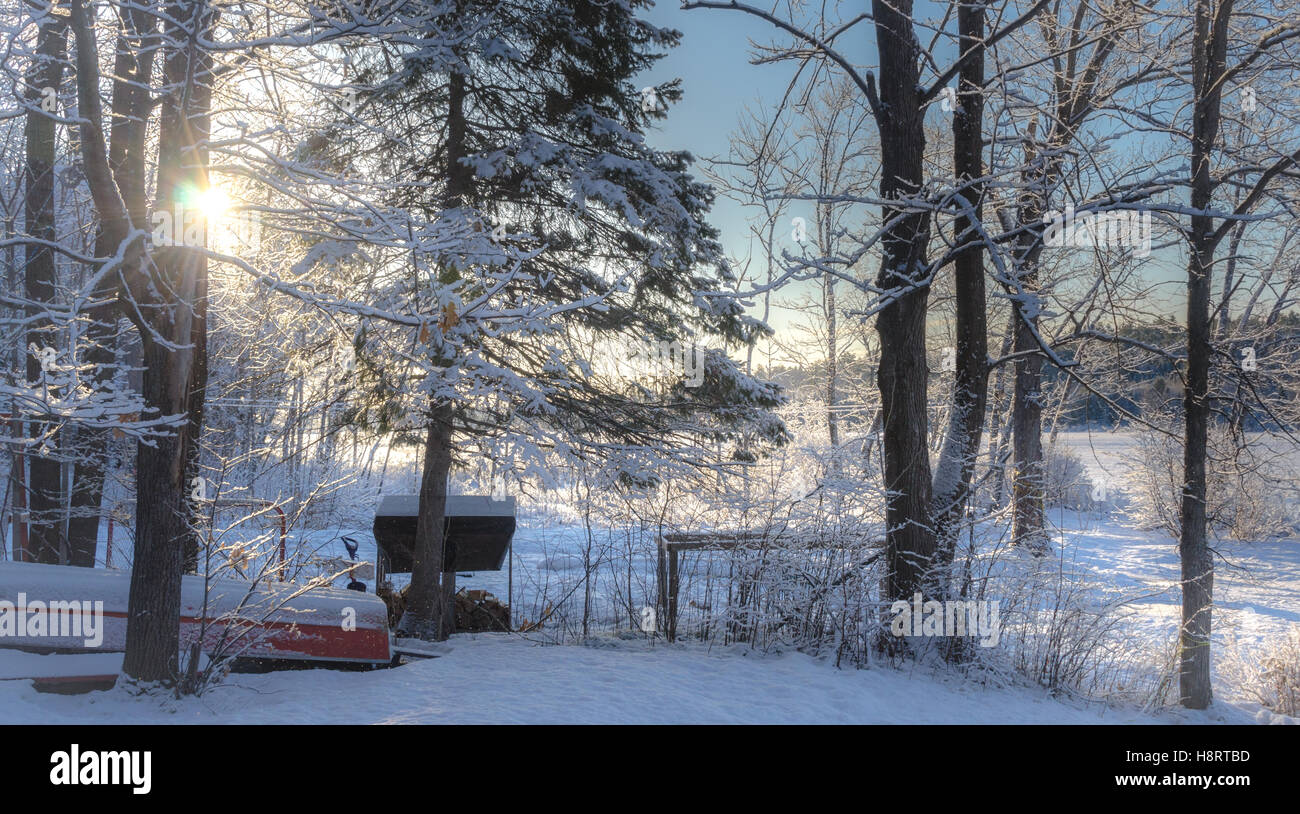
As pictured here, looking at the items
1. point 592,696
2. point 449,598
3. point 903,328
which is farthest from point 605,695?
point 903,328

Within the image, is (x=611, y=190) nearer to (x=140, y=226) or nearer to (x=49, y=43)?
(x=140, y=226)

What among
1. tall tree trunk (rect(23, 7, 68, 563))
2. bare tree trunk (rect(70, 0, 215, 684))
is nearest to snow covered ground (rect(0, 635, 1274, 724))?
bare tree trunk (rect(70, 0, 215, 684))

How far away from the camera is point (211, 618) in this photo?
6.41 metres

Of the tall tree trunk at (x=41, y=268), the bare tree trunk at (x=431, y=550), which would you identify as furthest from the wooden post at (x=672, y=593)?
the tall tree trunk at (x=41, y=268)

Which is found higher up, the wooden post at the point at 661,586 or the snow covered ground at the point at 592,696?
the wooden post at the point at 661,586

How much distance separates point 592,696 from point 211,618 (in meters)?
3.37

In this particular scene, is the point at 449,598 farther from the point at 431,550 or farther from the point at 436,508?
the point at 436,508

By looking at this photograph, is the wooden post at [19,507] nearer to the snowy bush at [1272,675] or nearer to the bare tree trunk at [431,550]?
the bare tree trunk at [431,550]

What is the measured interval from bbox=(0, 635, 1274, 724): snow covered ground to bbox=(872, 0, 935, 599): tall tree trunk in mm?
1327

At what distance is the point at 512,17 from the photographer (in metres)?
8.94

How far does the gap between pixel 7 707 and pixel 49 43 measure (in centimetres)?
866

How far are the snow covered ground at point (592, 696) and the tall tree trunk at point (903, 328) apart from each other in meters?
1.33

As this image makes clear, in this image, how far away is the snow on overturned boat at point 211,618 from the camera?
6.02m

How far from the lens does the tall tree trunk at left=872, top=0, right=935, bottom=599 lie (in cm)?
779
